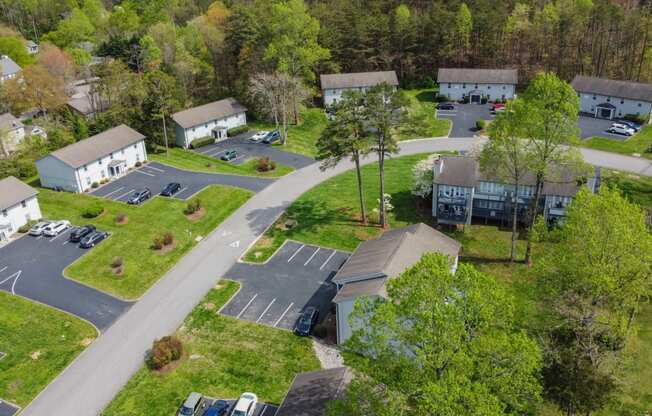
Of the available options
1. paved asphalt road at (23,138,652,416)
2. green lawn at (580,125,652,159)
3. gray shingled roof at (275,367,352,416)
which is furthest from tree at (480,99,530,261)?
green lawn at (580,125,652,159)

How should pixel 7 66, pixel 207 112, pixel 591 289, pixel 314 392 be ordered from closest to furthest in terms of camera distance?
pixel 314 392, pixel 591 289, pixel 207 112, pixel 7 66

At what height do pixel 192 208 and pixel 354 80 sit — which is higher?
pixel 354 80

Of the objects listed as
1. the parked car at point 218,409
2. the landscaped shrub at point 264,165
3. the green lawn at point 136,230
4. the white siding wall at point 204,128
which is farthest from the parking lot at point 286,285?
the white siding wall at point 204,128

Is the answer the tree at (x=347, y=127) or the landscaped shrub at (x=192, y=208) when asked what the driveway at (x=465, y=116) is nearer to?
the tree at (x=347, y=127)

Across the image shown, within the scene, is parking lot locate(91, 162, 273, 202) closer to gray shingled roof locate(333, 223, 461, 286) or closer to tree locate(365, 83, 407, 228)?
tree locate(365, 83, 407, 228)

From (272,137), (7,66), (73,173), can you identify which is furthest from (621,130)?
(7,66)

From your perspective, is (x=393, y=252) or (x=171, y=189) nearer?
(x=393, y=252)

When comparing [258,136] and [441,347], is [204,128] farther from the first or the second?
[441,347]
